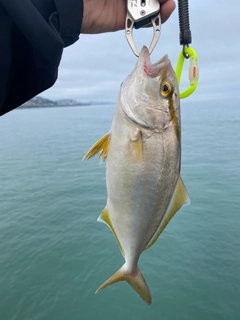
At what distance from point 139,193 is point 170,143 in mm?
383

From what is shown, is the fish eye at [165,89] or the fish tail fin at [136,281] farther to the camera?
the fish tail fin at [136,281]

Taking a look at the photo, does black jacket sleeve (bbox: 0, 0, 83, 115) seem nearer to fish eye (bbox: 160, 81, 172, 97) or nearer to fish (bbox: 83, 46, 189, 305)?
fish (bbox: 83, 46, 189, 305)

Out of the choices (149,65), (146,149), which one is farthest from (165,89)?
(146,149)

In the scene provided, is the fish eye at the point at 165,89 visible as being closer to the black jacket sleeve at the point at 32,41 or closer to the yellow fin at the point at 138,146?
the yellow fin at the point at 138,146

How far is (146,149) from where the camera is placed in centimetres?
191

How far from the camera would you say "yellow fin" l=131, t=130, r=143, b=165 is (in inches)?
74.9

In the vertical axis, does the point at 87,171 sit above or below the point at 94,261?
below

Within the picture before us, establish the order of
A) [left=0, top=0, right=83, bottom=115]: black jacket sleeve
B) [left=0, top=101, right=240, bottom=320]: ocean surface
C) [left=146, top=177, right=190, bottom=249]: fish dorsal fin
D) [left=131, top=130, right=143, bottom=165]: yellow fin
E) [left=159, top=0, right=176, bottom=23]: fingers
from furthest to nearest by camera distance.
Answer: [left=0, top=101, right=240, bottom=320]: ocean surface → [left=159, top=0, right=176, bottom=23]: fingers → [left=146, top=177, right=190, bottom=249]: fish dorsal fin → [left=131, top=130, right=143, bottom=165]: yellow fin → [left=0, top=0, right=83, bottom=115]: black jacket sleeve

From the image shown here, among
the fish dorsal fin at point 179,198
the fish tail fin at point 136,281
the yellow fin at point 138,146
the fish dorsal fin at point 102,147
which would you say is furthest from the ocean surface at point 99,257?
the yellow fin at point 138,146

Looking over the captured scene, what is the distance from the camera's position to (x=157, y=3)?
2152 mm

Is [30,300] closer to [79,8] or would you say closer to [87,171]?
[79,8]

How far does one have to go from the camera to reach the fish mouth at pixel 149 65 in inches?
77.7

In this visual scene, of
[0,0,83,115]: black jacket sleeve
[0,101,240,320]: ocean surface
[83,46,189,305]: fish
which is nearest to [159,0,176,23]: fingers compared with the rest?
[83,46,189,305]: fish

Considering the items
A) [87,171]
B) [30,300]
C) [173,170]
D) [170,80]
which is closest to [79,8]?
[170,80]
